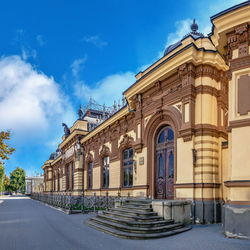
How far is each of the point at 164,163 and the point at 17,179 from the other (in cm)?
8670

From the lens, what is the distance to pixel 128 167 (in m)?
18.3

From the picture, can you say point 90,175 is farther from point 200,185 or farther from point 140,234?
point 140,234

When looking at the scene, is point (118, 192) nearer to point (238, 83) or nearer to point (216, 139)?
point (216, 139)

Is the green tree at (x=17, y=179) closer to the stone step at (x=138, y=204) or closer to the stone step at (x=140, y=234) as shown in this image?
the stone step at (x=138, y=204)

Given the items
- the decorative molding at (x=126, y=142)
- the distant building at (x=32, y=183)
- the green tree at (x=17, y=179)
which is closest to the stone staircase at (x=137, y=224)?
the decorative molding at (x=126, y=142)

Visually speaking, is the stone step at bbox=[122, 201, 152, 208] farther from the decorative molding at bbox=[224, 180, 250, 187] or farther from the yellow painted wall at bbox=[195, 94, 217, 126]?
the yellow painted wall at bbox=[195, 94, 217, 126]

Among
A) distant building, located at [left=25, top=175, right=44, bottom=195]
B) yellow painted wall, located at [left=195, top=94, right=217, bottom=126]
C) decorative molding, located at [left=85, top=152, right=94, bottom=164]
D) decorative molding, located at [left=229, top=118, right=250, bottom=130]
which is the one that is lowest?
distant building, located at [left=25, top=175, right=44, bottom=195]

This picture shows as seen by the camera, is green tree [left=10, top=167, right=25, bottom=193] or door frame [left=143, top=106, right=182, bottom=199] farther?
green tree [left=10, top=167, right=25, bottom=193]

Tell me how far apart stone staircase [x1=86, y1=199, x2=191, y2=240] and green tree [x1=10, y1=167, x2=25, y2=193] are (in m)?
86.7

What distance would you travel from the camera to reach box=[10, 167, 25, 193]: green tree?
89.4 m

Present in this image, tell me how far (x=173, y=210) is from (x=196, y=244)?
2389 millimetres

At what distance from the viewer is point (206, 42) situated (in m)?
12.0

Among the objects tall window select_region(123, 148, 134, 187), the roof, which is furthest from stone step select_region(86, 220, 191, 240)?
tall window select_region(123, 148, 134, 187)

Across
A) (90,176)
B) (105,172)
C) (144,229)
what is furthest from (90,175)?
(144,229)
